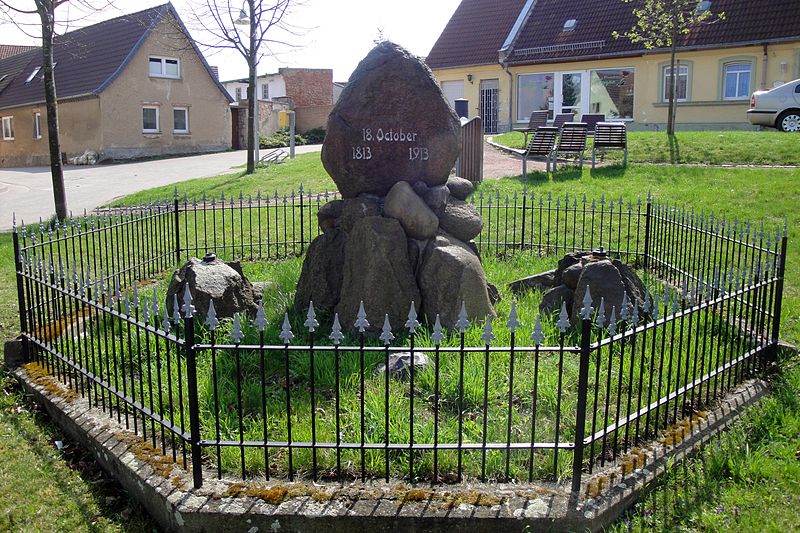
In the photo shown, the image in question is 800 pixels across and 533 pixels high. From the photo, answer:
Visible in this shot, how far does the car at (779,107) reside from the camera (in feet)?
63.5

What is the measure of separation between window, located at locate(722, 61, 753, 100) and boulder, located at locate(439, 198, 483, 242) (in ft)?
70.4

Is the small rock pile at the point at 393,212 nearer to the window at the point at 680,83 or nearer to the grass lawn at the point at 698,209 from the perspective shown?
the grass lawn at the point at 698,209

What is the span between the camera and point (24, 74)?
39.0m

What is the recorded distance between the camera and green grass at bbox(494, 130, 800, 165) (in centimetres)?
1478

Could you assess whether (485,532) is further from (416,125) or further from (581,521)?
(416,125)

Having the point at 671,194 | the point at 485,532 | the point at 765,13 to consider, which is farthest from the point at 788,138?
the point at 485,532

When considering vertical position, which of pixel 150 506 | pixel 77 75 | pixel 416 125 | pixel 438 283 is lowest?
pixel 150 506

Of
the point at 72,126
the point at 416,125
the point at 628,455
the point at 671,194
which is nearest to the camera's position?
the point at 628,455

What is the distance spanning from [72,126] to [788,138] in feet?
96.8

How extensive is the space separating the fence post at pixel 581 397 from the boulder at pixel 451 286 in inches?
94.7

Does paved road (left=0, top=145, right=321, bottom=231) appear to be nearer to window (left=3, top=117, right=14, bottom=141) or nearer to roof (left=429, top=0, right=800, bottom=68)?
window (left=3, top=117, right=14, bottom=141)

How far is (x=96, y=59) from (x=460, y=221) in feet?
105

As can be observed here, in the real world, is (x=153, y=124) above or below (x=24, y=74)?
below

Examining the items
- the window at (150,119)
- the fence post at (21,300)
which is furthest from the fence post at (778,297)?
the window at (150,119)
